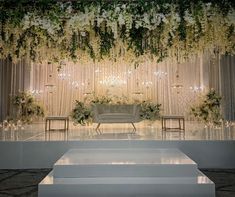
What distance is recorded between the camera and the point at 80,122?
914 centimetres

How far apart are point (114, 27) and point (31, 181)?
2851 millimetres

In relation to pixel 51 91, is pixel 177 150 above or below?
below

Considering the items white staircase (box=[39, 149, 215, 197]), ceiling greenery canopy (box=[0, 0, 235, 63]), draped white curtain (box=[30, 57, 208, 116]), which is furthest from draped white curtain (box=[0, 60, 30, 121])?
white staircase (box=[39, 149, 215, 197])

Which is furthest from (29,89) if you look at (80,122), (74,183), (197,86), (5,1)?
(74,183)

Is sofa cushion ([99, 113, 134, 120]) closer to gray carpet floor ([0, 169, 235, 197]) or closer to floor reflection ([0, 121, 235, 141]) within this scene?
floor reflection ([0, 121, 235, 141])

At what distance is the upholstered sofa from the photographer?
7953mm

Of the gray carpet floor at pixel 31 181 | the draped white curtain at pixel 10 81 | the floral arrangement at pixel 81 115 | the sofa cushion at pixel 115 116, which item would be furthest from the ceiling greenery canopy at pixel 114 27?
the draped white curtain at pixel 10 81

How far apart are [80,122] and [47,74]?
171 inches

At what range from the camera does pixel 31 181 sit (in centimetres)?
448

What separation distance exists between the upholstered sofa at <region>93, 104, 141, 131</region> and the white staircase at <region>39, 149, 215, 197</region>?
3.31 meters

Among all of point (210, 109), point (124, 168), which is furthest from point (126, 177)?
point (210, 109)

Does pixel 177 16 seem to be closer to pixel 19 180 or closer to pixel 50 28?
pixel 50 28

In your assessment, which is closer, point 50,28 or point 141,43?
point 50,28

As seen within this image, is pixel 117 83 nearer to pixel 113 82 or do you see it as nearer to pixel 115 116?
pixel 113 82
